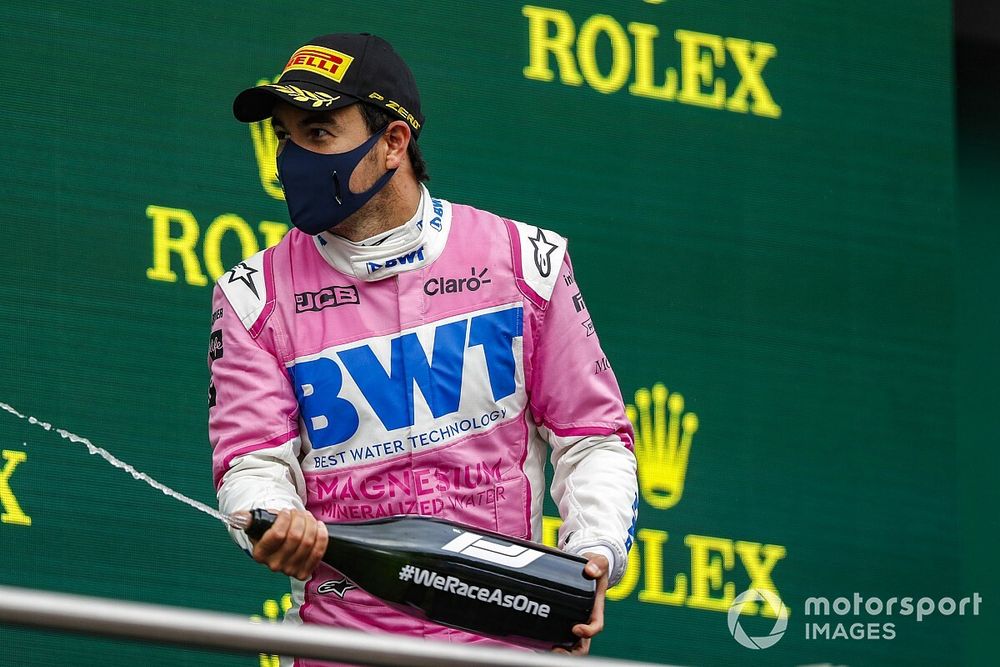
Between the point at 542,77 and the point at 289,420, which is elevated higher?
the point at 542,77

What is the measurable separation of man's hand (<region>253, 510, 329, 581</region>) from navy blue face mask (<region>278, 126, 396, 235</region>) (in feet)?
1.56

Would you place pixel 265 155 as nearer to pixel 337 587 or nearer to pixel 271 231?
pixel 271 231

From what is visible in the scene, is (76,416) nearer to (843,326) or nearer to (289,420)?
(289,420)

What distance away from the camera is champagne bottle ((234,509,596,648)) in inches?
98.5

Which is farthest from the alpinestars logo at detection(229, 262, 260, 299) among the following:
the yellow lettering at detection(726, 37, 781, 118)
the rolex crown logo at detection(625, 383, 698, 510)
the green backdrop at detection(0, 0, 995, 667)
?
the yellow lettering at detection(726, 37, 781, 118)

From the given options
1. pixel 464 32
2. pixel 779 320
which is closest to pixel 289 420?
pixel 464 32

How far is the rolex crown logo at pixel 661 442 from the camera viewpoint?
13.4ft

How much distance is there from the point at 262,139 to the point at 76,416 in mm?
650

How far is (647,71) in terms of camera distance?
168 inches

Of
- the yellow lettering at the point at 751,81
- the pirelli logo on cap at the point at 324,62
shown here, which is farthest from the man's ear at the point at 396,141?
the yellow lettering at the point at 751,81

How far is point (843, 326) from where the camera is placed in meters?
4.37

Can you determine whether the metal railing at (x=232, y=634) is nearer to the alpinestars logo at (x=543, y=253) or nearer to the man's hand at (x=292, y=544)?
the man's hand at (x=292, y=544)

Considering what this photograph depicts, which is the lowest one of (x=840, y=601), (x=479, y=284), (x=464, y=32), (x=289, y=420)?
(x=840, y=601)

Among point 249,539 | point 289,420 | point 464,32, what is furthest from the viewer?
point 464,32
